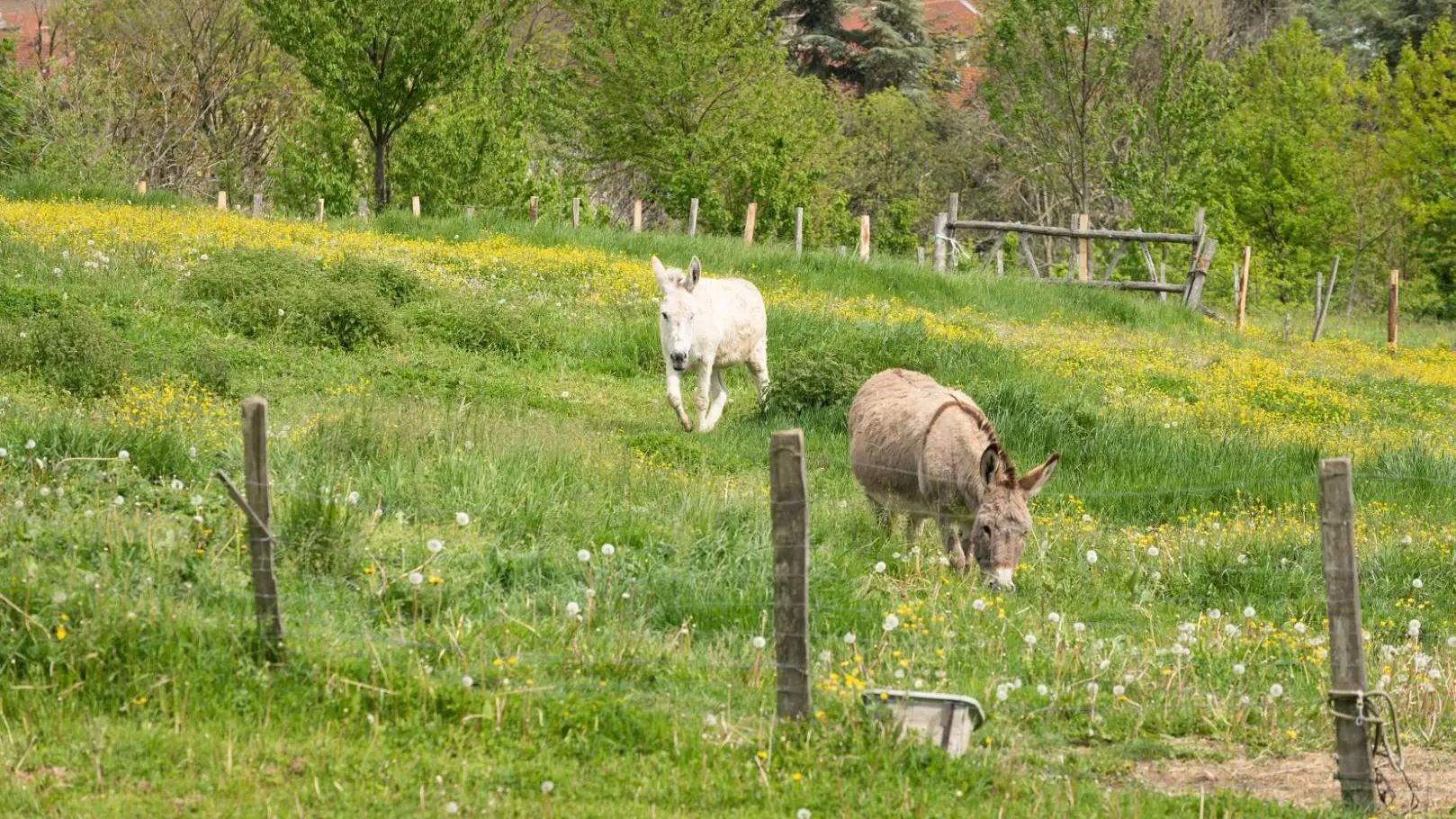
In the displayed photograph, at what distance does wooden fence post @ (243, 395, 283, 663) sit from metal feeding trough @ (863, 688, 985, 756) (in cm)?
265

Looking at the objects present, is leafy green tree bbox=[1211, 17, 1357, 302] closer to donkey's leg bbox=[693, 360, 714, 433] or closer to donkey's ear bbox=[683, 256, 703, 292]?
donkey's leg bbox=[693, 360, 714, 433]

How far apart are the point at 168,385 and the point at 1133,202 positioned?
103 feet

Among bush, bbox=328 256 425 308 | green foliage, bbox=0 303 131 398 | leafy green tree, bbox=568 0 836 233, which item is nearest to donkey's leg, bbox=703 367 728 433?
bush, bbox=328 256 425 308

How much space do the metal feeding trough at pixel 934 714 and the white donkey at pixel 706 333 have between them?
29.3 feet

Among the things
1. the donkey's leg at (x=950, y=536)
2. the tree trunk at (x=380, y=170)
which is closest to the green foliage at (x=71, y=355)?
the donkey's leg at (x=950, y=536)

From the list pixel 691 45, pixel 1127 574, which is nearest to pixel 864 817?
pixel 1127 574

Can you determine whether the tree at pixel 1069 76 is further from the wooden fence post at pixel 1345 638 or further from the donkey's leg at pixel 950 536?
the wooden fence post at pixel 1345 638

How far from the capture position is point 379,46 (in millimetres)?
32125

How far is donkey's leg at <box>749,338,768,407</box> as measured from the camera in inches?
676

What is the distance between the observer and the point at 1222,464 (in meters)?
14.9

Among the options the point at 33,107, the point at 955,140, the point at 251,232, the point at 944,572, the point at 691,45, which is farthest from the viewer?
the point at 955,140

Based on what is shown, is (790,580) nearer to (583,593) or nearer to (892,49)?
(583,593)

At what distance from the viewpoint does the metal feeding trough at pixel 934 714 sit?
6.58m

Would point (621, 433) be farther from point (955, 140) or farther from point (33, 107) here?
point (955, 140)
